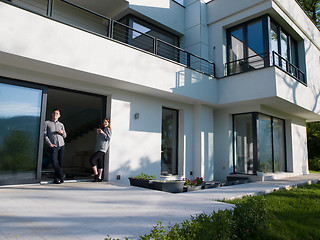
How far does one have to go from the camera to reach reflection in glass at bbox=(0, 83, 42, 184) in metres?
5.26

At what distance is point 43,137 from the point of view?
18.9 ft

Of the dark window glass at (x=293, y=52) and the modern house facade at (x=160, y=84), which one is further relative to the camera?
the dark window glass at (x=293, y=52)

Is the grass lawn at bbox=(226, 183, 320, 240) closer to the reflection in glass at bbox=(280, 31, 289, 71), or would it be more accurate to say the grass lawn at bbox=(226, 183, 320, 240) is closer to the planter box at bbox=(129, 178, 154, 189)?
the planter box at bbox=(129, 178, 154, 189)

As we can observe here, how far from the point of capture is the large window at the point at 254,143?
895 cm

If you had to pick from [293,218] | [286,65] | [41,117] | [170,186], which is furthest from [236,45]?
[41,117]

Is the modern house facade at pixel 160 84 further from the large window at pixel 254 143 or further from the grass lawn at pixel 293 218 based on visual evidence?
the grass lawn at pixel 293 218

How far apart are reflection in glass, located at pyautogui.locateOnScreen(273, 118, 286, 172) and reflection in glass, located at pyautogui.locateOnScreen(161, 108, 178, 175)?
4.26 m

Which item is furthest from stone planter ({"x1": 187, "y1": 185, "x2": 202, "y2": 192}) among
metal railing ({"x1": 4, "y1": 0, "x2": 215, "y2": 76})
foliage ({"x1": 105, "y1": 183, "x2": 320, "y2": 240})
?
metal railing ({"x1": 4, "y1": 0, "x2": 215, "y2": 76})

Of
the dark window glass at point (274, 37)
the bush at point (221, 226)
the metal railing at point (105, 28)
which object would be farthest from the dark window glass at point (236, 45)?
A: the bush at point (221, 226)

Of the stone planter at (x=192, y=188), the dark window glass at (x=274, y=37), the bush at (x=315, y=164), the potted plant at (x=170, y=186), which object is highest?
the dark window glass at (x=274, y=37)

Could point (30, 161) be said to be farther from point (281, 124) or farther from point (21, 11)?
point (281, 124)

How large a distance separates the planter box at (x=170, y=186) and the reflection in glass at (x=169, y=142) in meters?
2.64

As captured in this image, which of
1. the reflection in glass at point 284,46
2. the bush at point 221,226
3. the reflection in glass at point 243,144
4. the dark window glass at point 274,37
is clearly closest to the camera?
the bush at point 221,226

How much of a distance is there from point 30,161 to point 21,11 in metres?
3.09
